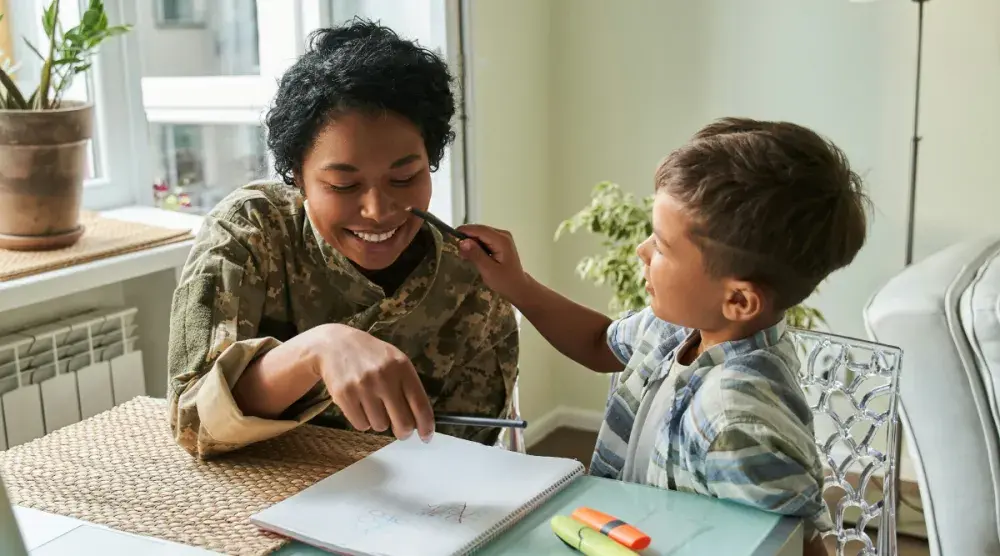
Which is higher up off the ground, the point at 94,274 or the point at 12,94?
the point at 12,94

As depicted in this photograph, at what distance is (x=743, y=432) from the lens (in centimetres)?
89


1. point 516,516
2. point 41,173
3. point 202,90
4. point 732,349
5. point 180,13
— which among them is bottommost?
point 516,516

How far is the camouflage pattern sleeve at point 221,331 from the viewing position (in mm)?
999

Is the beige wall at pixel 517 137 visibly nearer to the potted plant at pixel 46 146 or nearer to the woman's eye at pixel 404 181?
the potted plant at pixel 46 146

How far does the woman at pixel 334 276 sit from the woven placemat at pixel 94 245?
0.51m

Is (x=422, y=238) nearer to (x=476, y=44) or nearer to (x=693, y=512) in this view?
(x=693, y=512)

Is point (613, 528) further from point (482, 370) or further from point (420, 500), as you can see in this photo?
point (482, 370)

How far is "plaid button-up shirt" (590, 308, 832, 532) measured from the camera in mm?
872

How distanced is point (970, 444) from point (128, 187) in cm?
173

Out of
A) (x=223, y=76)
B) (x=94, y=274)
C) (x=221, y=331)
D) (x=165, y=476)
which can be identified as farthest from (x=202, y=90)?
(x=165, y=476)

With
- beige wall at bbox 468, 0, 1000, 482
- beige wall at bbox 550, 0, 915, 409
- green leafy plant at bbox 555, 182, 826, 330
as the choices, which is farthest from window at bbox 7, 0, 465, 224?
beige wall at bbox 550, 0, 915, 409

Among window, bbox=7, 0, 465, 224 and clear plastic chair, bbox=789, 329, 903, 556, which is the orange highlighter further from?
window, bbox=7, 0, 465, 224

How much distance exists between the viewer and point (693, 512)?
88 cm

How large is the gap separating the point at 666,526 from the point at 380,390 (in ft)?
0.91
